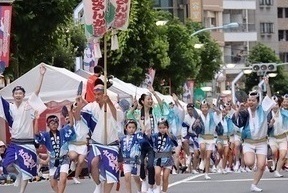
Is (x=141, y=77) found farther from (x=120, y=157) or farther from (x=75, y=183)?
(x=120, y=157)

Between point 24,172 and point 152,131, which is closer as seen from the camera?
point 24,172

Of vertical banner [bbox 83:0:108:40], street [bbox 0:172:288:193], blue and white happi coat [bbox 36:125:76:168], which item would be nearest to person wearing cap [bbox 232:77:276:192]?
street [bbox 0:172:288:193]

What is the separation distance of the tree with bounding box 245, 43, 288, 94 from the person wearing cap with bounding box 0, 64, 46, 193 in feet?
216

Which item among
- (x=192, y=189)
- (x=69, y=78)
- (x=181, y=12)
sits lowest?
(x=192, y=189)

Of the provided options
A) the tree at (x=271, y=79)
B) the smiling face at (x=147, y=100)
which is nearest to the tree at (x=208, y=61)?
the tree at (x=271, y=79)

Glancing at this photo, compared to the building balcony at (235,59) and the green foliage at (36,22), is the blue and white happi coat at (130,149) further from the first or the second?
the building balcony at (235,59)

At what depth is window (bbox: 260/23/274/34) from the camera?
316 ft

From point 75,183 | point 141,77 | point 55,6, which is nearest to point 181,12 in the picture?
point 141,77

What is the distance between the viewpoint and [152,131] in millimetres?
19531

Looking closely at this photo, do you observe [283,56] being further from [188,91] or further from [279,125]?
[279,125]

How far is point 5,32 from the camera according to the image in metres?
25.3

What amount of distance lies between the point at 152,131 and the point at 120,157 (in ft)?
4.32

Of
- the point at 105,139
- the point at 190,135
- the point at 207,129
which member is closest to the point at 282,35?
the point at 190,135

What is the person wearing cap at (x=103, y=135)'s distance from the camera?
1653 cm
